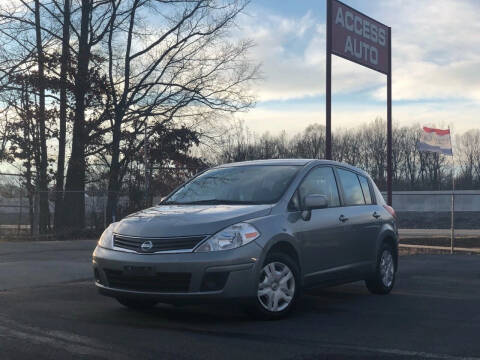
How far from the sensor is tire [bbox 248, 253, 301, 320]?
241 inches

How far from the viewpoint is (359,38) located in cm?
1648

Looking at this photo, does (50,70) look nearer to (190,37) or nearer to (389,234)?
(190,37)

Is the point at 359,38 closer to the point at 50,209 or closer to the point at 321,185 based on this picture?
the point at 321,185

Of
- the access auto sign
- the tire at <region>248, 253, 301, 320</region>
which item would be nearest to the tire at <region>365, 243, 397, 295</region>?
the tire at <region>248, 253, 301, 320</region>

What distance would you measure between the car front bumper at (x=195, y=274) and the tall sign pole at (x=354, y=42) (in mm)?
9983

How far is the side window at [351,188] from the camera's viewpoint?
316 inches

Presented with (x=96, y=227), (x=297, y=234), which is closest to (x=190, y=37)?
(x=96, y=227)

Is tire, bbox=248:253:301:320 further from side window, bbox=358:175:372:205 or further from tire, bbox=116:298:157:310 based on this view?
side window, bbox=358:175:372:205

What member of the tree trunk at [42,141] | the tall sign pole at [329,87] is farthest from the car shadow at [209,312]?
the tree trunk at [42,141]

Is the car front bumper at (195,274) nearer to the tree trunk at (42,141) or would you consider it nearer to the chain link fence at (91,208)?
the chain link fence at (91,208)

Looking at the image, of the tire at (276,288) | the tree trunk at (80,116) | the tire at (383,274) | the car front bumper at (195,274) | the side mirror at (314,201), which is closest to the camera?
the car front bumper at (195,274)

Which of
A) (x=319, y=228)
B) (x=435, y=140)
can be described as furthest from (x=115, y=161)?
(x=319, y=228)

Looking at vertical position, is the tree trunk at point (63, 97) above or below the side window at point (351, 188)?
above

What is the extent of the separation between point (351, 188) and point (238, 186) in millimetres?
1821
